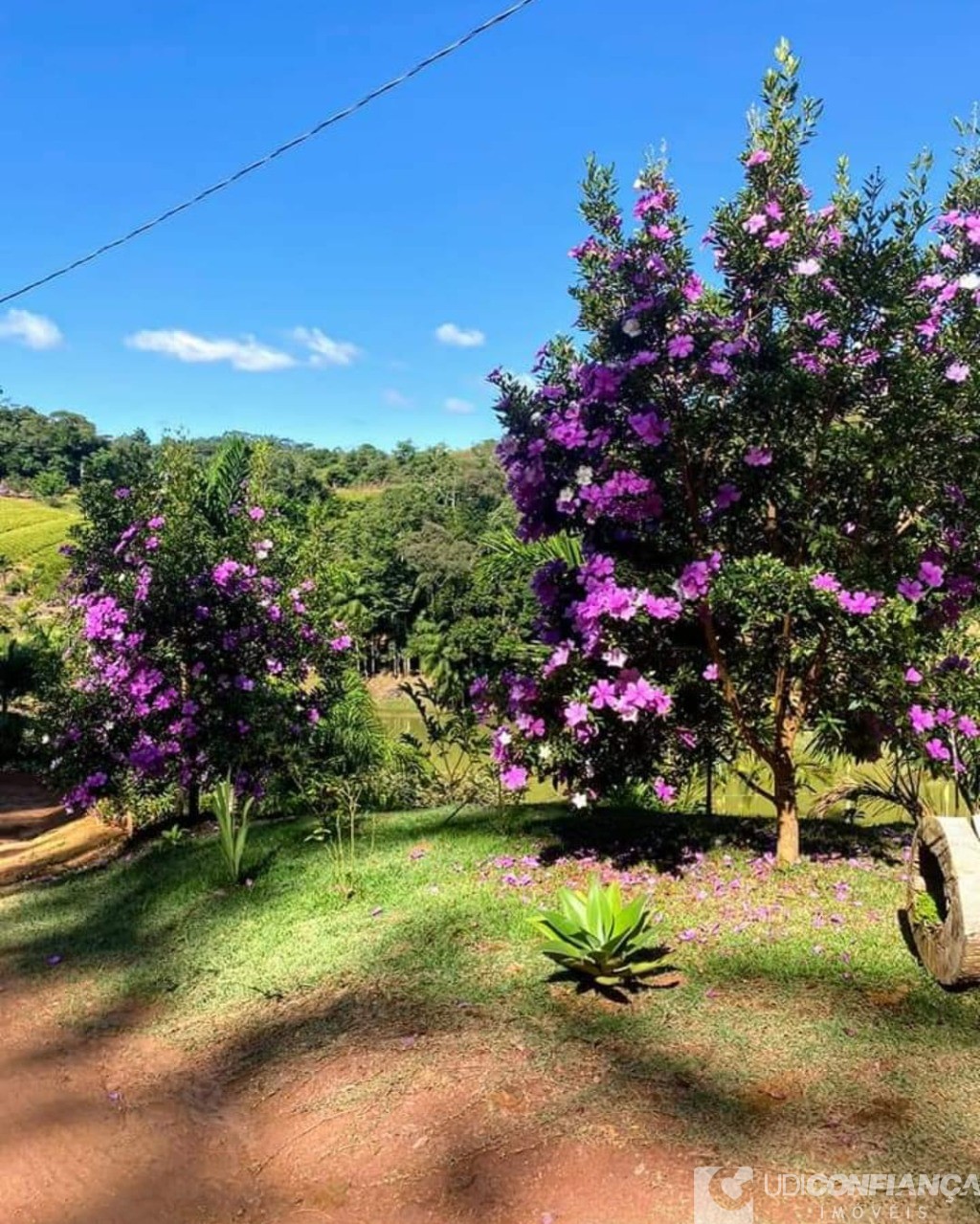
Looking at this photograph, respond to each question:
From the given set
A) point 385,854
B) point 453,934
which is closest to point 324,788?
point 385,854

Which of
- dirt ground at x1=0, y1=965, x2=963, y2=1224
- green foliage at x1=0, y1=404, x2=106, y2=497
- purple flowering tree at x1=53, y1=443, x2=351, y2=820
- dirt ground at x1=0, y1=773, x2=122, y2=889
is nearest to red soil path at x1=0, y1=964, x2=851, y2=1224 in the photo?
dirt ground at x1=0, y1=965, x2=963, y2=1224

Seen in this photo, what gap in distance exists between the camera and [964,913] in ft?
8.94

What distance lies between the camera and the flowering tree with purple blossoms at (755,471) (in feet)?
10.9

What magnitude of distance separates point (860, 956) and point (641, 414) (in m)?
2.07

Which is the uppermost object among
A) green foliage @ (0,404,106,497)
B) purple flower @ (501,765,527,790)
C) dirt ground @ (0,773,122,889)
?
green foliage @ (0,404,106,497)

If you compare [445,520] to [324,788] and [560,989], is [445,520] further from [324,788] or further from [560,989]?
[560,989]

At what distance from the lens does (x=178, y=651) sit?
6.25m

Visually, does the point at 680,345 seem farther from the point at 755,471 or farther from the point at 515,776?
the point at 515,776

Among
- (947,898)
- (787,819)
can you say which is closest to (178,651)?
(787,819)

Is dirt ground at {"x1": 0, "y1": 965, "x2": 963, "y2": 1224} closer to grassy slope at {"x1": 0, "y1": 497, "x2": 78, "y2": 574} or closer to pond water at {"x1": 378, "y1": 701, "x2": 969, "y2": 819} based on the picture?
pond water at {"x1": 378, "y1": 701, "x2": 969, "y2": 819}

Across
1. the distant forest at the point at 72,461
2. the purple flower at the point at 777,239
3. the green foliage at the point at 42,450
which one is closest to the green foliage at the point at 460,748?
the purple flower at the point at 777,239

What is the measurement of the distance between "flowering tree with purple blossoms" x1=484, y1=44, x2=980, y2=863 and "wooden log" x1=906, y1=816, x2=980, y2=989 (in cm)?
50

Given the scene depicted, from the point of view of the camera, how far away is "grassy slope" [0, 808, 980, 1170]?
236 cm

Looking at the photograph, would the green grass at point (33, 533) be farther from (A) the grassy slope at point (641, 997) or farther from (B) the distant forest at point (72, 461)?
(A) the grassy slope at point (641, 997)
